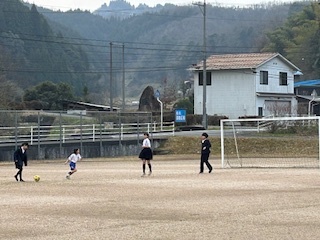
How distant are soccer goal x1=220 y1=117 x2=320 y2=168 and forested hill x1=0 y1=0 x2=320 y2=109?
31.1 meters

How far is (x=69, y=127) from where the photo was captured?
1742 inches

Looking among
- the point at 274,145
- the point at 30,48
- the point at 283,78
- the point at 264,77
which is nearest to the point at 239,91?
the point at 264,77

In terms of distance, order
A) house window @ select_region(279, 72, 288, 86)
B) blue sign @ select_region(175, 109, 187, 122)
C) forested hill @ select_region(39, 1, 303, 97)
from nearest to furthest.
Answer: blue sign @ select_region(175, 109, 187, 122) < house window @ select_region(279, 72, 288, 86) < forested hill @ select_region(39, 1, 303, 97)

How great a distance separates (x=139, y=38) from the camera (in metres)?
193

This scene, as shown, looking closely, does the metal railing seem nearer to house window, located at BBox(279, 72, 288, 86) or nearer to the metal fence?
the metal fence

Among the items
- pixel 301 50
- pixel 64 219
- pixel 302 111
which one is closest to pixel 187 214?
pixel 64 219

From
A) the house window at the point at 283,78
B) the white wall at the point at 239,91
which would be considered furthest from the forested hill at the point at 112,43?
the house window at the point at 283,78

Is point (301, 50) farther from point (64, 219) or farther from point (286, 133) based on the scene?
point (64, 219)

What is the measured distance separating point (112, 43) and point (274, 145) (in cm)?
4862

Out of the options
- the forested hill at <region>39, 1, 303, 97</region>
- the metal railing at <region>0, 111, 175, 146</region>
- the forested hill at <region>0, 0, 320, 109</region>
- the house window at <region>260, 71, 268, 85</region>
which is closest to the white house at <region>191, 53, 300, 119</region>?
the house window at <region>260, 71, 268, 85</region>

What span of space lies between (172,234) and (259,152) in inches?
1160

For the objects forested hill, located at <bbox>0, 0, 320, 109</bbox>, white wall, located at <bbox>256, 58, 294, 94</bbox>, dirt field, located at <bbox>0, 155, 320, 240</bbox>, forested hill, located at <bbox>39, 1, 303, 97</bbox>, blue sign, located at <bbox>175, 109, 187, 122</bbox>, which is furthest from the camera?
forested hill, located at <bbox>39, 1, 303, 97</bbox>

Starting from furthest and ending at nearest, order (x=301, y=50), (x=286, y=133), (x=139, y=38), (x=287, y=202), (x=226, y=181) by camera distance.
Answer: (x=139, y=38)
(x=301, y=50)
(x=286, y=133)
(x=226, y=181)
(x=287, y=202)

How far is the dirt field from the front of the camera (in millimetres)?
13117
